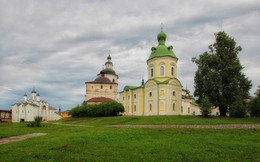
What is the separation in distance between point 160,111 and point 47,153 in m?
26.1

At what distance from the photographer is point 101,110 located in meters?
37.8

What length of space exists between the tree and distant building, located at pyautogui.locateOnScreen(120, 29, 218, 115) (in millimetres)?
4604

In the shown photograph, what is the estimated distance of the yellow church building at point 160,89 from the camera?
31.4 meters

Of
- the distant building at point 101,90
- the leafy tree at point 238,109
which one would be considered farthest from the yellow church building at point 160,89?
the distant building at point 101,90

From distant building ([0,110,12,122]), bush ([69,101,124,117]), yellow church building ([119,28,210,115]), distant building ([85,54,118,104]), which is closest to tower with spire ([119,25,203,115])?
yellow church building ([119,28,210,115])

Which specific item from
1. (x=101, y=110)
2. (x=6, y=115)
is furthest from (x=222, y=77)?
(x=6, y=115)

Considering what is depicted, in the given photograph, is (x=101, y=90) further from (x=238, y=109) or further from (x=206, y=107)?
(x=238, y=109)

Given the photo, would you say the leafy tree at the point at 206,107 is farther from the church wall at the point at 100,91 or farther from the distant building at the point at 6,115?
the distant building at the point at 6,115

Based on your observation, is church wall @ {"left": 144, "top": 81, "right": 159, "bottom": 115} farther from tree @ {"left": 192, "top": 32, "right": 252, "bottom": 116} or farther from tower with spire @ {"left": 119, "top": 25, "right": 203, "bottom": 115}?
tree @ {"left": 192, "top": 32, "right": 252, "bottom": 116}

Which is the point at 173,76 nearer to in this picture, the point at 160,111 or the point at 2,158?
the point at 160,111

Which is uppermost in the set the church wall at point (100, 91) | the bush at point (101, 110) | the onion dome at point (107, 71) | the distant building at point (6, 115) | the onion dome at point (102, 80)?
the onion dome at point (107, 71)

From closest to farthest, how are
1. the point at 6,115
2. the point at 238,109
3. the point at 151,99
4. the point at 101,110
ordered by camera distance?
1. the point at 238,109
2. the point at 151,99
3. the point at 101,110
4. the point at 6,115

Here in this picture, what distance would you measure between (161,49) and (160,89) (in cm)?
786

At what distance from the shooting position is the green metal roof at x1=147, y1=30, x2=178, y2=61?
33812 millimetres
